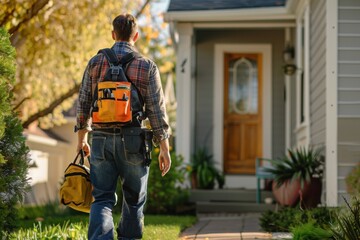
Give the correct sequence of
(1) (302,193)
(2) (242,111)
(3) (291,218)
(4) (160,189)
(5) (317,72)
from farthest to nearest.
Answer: (2) (242,111) < (4) (160,189) < (5) (317,72) < (1) (302,193) < (3) (291,218)

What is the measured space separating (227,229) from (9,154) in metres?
3.26

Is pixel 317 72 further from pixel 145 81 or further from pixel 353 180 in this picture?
pixel 145 81

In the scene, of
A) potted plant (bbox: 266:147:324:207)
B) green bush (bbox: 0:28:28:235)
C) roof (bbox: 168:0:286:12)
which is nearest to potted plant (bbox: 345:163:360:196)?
potted plant (bbox: 266:147:324:207)

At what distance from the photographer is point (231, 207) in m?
10.7

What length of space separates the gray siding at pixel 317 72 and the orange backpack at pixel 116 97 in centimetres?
410

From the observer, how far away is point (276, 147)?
12.6 metres

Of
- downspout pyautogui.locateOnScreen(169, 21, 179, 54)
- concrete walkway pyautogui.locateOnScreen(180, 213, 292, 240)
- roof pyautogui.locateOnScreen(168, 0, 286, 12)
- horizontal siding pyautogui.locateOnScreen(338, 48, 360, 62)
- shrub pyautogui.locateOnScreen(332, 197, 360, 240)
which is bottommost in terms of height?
concrete walkway pyautogui.locateOnScreen(180, 213, 292, 240)

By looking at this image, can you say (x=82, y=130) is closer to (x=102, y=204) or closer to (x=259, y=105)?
(x=102, y=204)

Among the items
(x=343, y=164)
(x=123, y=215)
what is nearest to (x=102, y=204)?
(x=123, y=215)

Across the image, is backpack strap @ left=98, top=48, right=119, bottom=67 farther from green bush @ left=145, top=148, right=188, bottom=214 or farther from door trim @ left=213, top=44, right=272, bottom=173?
door trim @ left=213, top=44, right=272, bottom=173

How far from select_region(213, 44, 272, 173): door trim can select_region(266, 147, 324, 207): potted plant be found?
11.5 feet

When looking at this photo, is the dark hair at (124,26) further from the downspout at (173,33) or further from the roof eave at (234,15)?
the downspout at (173,33)

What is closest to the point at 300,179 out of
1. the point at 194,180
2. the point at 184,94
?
the point at 194,180

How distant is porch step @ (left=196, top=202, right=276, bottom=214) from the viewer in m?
10.7
